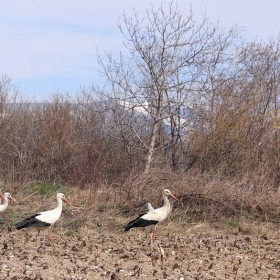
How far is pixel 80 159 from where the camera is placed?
59.0 ft

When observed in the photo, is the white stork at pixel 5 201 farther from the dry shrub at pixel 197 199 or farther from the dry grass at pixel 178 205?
the dry shrub at pixel 197 199

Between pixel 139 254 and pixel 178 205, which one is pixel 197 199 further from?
pixel 139 254

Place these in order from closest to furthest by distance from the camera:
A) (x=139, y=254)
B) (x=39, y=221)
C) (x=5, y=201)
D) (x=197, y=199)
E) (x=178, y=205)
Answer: (x=139, y=254) → (x=39, y=221) → (x=5, y=201) → (x=197, y=199) → (x=178, y=205)

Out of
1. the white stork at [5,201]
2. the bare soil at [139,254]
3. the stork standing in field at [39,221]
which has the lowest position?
the bare soil at [139,254]

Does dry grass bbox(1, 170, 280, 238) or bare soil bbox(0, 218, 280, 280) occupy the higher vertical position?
dry grass bbox(1, 170, 280, 238)

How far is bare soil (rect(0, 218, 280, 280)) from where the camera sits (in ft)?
24.7

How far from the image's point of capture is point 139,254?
8883 millimetres

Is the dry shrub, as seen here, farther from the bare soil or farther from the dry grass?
the bare soil

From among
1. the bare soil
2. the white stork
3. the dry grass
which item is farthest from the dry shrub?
the white stork

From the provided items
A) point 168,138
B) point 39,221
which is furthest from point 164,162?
point 39,221

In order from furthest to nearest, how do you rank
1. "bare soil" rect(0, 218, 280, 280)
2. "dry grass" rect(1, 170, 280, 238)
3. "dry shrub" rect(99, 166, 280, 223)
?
"dry shrub" rect(99, 166, 280, 223), "dry grass" rect(1, 170, 280, 238), "bare soil" rect(0, 218, 280, 280)

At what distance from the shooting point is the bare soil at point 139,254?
24.7ft

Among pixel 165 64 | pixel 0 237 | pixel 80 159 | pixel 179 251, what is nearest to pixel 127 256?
pixel 179 251

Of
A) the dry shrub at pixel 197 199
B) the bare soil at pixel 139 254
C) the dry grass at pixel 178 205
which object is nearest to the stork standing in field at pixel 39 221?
the bare soil at pixel 139 254
